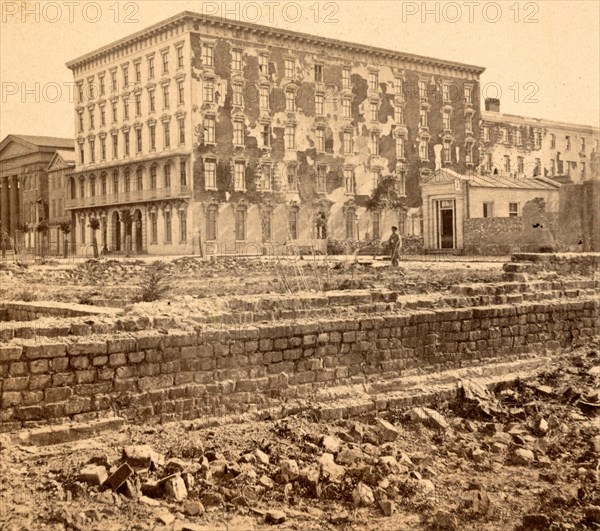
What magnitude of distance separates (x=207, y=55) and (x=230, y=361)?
47.1ft

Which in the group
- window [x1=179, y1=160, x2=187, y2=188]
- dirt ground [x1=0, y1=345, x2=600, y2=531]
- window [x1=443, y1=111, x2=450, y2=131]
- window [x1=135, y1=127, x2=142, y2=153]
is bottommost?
dirt ground [x1=0, y1=345, x2=600, y2=531]

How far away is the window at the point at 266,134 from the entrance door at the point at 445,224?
27.2ft

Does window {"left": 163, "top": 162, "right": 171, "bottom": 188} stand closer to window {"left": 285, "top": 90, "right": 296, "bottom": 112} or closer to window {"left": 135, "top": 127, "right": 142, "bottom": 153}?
window {"left": 135, "top": 127, "right": 142, "bottom": 153}

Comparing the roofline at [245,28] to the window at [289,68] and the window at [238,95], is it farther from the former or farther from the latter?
the window at [238,95]

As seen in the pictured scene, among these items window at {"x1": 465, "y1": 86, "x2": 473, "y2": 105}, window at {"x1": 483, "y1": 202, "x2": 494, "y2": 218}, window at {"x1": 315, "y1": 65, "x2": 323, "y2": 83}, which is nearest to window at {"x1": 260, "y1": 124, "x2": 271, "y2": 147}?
window at {"x1": 315, "y1": 65, "x2": 323, "y2": 83}

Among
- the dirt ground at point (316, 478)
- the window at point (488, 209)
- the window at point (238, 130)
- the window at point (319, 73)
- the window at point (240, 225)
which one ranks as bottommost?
the dirt ground at point (316, 478)

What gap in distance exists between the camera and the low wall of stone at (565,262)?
14.8 m

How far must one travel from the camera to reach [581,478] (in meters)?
6.92

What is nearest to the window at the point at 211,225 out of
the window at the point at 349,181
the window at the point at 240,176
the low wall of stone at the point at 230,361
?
the window at the point at 240,176

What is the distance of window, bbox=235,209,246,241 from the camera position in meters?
20.3

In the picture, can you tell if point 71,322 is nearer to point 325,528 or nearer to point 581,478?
point 325,528

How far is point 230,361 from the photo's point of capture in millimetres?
8195

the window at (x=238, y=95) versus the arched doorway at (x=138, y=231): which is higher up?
the window at (x=238, y=95)

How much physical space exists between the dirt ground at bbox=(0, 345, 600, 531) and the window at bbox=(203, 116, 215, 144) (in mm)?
14933
